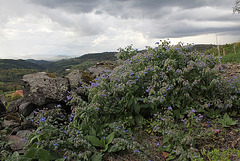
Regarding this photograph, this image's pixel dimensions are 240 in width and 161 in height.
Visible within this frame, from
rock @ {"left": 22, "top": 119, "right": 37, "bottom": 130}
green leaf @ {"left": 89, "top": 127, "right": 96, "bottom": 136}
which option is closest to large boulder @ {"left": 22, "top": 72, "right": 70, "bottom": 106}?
rock @ {"left": 22, "top": 119, "right": 37, "bottom": 130}

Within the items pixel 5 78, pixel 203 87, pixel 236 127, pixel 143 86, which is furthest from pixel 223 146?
pixel 5 78

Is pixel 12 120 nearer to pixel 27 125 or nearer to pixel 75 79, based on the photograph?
pixel 27 125

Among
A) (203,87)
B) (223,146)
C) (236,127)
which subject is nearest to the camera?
(223,146)

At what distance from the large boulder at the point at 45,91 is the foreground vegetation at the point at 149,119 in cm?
87

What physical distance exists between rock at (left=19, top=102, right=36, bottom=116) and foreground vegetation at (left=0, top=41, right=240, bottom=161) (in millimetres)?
1098

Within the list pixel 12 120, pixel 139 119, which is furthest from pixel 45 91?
pixel 139 119

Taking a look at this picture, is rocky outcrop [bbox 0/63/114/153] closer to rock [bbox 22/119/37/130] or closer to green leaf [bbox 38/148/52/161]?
rock [bbox 22/119/37/130]

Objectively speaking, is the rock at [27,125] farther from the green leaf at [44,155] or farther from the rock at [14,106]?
the green leaf at [44,155]

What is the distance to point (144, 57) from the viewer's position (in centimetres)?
604

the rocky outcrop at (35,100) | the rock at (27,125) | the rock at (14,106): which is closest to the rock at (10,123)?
the rocky outcrop at (35,100)

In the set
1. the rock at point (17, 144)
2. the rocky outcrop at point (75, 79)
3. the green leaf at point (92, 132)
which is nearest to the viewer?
the green leaf at point (92, 132)

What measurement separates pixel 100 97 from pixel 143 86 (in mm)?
1489

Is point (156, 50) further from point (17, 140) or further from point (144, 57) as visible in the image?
point (17, 140)

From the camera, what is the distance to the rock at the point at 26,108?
5.78m
